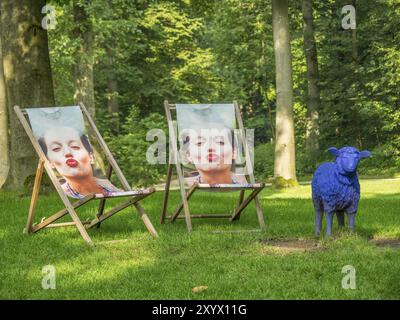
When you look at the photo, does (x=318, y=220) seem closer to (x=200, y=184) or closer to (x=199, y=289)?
(x=200, y=184)

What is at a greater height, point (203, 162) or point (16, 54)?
point (16, 54)

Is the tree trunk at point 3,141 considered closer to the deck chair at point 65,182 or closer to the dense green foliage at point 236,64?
the dense green foliage at point 236,64

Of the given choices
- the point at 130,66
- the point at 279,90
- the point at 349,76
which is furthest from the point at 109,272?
the point at 130,66

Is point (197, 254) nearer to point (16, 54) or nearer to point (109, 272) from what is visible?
point (109, 272)

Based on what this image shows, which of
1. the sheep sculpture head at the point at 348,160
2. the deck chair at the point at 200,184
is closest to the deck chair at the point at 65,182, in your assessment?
the deck chair at the point at 200,184

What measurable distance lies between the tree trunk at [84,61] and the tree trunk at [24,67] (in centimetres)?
731

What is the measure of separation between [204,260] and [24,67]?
7.00m

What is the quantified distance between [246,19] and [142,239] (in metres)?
22.7

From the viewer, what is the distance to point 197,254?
6.39m

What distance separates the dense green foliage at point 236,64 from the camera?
21.8 metres

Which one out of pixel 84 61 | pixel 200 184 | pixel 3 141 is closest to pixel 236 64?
pixel 84 61

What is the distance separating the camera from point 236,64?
31.5 metres

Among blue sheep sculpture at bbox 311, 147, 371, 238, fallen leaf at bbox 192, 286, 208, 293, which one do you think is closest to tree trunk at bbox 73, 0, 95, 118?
blue sheep sculpture at bbox 311, 147, 371, 238

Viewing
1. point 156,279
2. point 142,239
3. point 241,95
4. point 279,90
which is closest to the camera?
point 156,279
